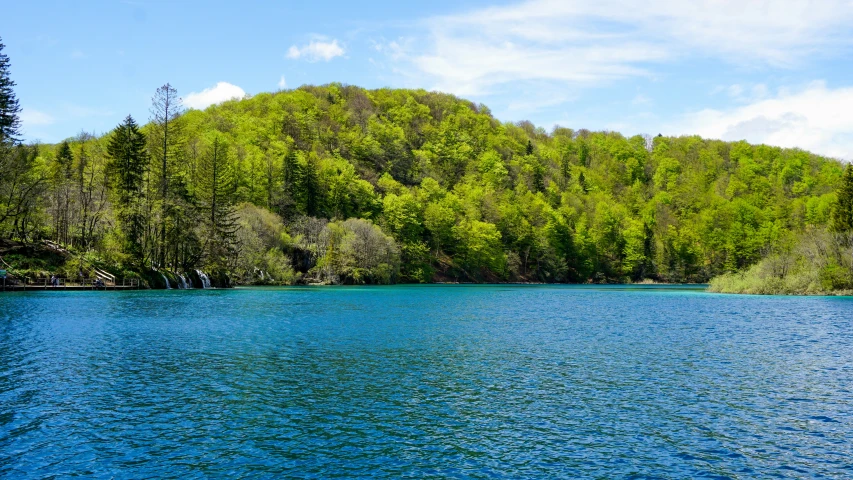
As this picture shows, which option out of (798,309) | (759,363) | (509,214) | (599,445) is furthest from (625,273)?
(599,445)

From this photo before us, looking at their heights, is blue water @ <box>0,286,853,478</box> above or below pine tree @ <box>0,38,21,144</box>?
below

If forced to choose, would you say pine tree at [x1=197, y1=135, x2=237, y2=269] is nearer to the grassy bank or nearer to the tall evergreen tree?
the tall evergreen tree

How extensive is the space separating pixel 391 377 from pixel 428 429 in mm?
6698

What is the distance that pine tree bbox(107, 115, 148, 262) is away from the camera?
247 feet

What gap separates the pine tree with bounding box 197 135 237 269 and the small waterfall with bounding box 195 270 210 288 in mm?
2210

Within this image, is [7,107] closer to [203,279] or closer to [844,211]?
[203,279]

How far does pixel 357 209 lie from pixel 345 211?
4.00 metres

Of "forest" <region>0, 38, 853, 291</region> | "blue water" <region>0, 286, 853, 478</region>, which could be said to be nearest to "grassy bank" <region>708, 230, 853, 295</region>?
"forest" <region>0, 38, 853, 291</region>

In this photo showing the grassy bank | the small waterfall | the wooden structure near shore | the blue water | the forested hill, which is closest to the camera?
the blue water

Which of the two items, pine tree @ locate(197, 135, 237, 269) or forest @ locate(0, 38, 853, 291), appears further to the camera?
pine tree @ locate(197, 135, 237, 269)

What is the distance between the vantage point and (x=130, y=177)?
260ft

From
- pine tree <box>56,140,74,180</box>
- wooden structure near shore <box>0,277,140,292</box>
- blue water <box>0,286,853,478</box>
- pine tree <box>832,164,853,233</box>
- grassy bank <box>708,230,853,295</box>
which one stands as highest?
pine tree <box>56,140,74,180</box>

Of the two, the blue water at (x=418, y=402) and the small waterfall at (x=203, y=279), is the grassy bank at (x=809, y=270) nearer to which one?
the blue water at (x=418, y=402)

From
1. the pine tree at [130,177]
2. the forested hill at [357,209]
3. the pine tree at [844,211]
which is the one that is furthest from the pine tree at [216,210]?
the pine tree at [844,211]
